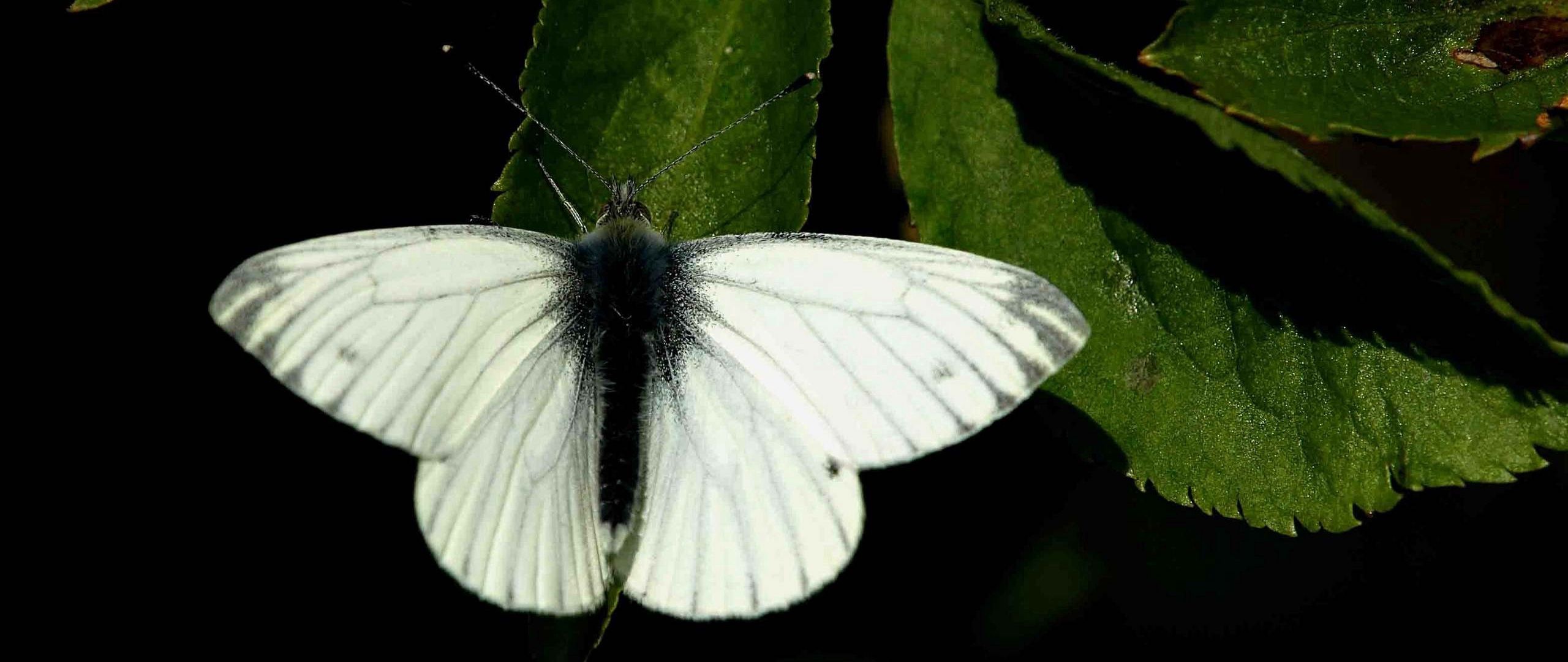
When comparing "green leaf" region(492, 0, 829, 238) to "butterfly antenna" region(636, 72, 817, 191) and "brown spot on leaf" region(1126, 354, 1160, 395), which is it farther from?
"brown spot on leaf" region(1126, 354, 1160, 395)

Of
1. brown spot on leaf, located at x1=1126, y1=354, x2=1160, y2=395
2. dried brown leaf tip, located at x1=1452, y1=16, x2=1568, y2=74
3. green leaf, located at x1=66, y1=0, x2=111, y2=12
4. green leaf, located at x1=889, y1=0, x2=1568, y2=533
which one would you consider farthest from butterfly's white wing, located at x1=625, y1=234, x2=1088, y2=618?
green leaf, located at x1=66, y1=0, x2=111, y2=12

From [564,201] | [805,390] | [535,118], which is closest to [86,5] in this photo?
[535,118]

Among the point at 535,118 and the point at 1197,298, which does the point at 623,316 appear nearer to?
the point at 535,118

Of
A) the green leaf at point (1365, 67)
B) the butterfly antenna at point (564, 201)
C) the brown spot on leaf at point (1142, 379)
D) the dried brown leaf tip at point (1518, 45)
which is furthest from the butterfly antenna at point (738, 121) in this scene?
the dried brown leaf tip at point (1518, 45)

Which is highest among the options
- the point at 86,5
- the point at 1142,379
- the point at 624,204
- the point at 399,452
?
the point at 86,5

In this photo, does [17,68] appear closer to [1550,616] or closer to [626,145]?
[626,145]
